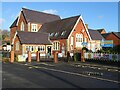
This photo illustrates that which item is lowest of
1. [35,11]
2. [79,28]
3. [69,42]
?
[69,42]

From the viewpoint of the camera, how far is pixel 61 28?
49.2m

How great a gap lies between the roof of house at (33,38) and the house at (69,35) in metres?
1.77

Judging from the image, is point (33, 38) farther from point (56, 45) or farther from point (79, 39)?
point (79, 39)

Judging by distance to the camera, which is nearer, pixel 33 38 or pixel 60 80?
pixel 60 80

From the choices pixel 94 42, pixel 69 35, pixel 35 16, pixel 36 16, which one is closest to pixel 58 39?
pixel 69 35

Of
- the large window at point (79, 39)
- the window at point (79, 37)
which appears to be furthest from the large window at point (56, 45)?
the window at point (79, 37)

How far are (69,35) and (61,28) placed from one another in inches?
214

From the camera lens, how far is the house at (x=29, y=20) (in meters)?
56.8

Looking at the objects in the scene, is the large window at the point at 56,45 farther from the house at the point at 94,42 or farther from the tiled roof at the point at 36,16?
the tiled roof at the point at 36,16

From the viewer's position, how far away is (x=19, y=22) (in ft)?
198

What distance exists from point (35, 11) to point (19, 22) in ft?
18.9

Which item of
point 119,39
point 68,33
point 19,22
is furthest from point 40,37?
point 119,39

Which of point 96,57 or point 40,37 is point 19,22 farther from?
point 96,57

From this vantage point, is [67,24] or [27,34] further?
[67,24]
